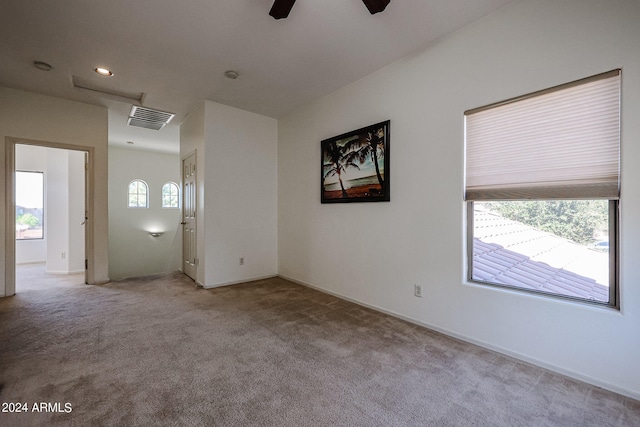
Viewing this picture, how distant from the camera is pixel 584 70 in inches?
70.1

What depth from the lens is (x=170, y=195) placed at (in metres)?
7.71

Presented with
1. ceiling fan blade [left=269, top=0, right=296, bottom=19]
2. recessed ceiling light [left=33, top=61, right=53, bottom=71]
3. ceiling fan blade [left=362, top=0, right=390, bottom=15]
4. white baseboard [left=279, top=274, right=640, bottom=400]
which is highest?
recessed ceiling light [left=33, top=61, right=53, bottom=71]

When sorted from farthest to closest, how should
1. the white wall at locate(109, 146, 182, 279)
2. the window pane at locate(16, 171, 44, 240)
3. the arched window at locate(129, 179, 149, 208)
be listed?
the arched window at locate(129, 179, 149, 208), the white wall at locate(109, 146, 182, 279), the window pane at locate(16, 171, 44, 240)

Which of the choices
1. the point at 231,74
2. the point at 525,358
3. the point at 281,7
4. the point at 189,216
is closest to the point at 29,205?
the point at 189,216

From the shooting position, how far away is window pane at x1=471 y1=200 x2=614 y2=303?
1823mm

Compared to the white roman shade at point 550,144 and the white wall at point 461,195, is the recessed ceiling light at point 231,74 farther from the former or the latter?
the white roman shade at point 550,144

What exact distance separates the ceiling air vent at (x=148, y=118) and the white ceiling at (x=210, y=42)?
0.62 meters

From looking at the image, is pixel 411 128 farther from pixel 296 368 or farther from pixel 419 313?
pixel 296 368

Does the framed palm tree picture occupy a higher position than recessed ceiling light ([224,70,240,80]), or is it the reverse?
recessed ceiling light ([224,70,240,80])

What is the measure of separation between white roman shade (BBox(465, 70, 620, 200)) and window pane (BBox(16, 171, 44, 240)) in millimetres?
8554

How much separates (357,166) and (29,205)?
752 centimetres

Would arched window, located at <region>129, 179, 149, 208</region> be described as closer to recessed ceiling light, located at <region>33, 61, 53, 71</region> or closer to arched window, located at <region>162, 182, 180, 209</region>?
arched window, located at <region>162, 182, 180, 209</region>

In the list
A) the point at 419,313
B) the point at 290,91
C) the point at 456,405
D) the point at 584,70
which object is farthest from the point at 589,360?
the point at 290,91

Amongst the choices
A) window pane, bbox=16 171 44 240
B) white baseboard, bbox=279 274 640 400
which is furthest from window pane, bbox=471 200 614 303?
window pane, bbox=16 171 44 240
